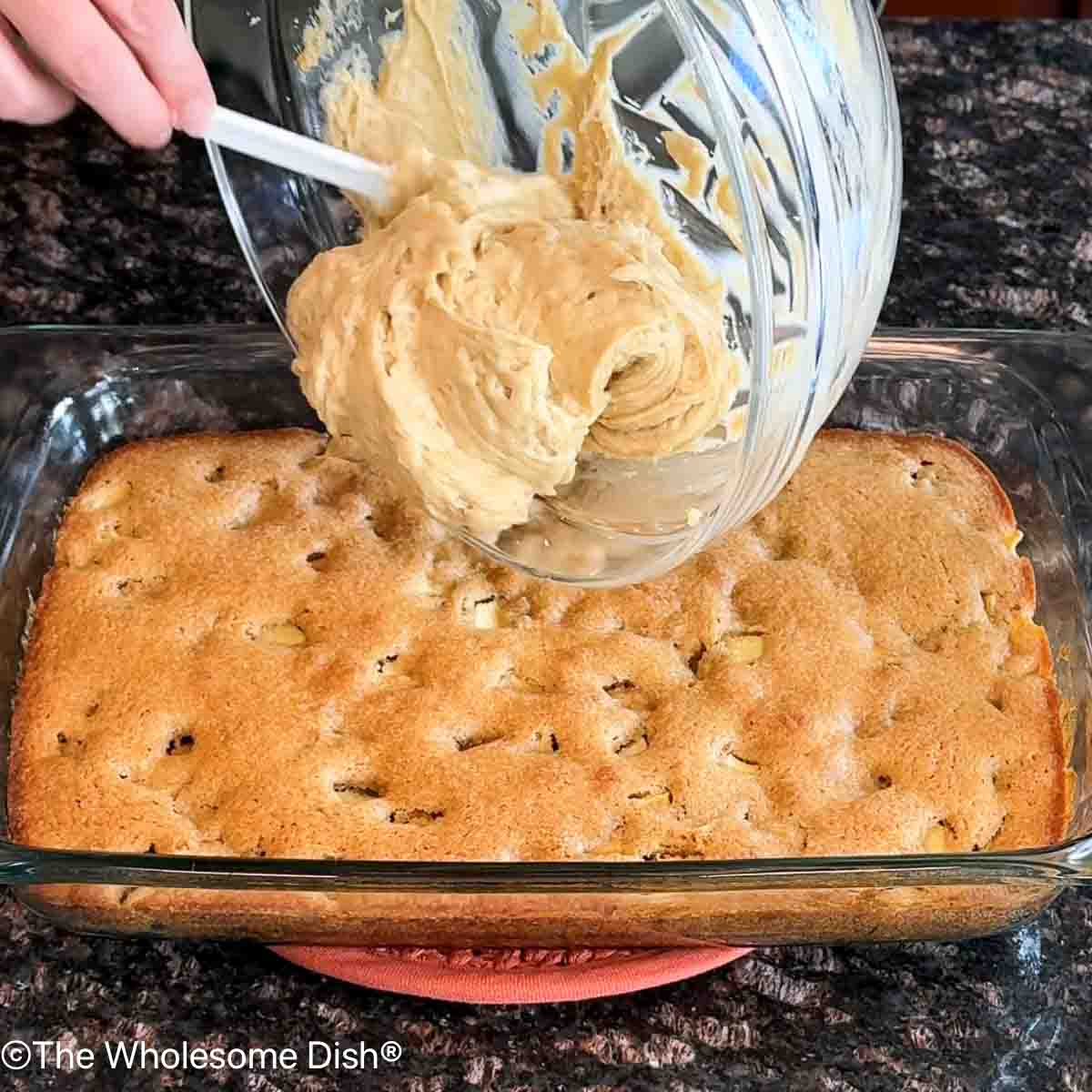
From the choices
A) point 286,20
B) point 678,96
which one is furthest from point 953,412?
point 286,20

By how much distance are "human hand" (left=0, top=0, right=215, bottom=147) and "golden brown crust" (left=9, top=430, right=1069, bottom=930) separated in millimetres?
379

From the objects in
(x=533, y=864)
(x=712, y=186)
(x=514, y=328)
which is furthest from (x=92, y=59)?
(x=533, y=864)

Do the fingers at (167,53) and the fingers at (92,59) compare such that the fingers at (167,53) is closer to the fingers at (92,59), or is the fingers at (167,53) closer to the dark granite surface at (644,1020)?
the fingers at (92,59)

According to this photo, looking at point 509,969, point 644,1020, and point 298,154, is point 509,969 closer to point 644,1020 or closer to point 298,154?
point 644,1020

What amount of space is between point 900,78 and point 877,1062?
1207mm

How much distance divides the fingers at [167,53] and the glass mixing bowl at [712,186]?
19 centimetres

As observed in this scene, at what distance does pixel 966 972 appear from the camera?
1142mm

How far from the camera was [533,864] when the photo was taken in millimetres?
977

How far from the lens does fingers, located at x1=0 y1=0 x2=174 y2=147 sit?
953 millimetres

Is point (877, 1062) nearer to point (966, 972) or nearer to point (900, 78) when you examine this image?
point (966, 972)

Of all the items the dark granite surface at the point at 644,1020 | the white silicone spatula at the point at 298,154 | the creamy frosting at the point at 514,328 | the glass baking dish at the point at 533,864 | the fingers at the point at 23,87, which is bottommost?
the dark granite surface at the point at 644,1020

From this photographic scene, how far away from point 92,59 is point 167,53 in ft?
0.16

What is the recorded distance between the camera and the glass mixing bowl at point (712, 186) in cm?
93

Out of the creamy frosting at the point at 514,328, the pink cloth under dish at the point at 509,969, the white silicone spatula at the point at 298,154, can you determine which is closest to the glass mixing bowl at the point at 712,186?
the creamy frosting at the point at 514,328
